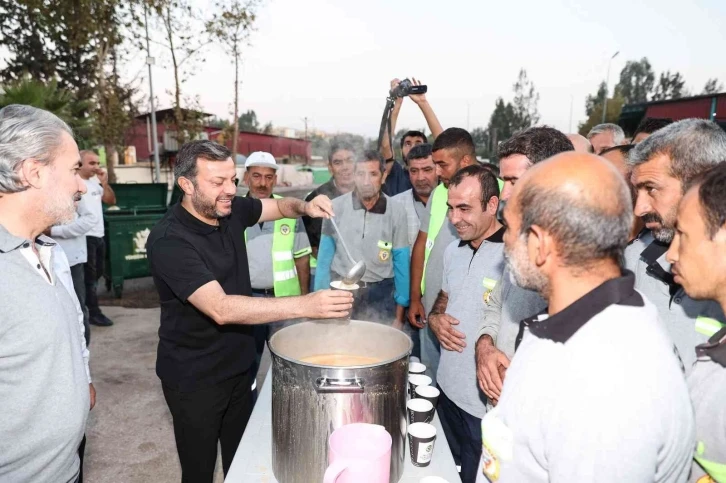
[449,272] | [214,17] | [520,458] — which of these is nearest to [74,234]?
[449,272]

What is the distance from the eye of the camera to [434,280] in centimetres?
351

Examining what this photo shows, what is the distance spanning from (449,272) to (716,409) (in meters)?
1.54

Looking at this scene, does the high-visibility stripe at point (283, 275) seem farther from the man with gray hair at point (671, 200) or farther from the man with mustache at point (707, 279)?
the man with mustache at point (707, 279)

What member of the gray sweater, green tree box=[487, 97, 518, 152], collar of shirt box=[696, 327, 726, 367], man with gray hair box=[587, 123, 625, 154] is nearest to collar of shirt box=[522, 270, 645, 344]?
collar of shirt box=[696, 327, 726, 367]

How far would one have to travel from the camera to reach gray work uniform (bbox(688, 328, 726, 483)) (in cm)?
124

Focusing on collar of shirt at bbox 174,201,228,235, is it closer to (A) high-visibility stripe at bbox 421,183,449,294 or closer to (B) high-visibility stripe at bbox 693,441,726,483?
(A) high-visibility stripe at bbox 421,183,449,294

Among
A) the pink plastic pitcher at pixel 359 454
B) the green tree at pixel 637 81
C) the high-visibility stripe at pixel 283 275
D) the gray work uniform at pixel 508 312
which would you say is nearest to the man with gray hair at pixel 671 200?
the gray work uniform at pixel 508 312

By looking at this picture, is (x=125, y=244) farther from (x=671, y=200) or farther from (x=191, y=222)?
(x=671, y=200)

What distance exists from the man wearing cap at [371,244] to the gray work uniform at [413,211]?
0.20 meters

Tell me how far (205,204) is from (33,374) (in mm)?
1095

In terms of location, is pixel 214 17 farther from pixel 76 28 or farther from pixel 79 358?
pixel 79 358

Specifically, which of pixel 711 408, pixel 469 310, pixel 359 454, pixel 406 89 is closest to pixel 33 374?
pixel 359 454

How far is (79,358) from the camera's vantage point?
180 centimetres

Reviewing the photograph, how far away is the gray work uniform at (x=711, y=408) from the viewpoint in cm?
124
